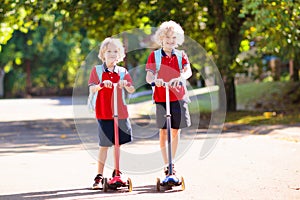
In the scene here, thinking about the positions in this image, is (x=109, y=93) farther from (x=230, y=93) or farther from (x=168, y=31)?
(x=230, y=93)

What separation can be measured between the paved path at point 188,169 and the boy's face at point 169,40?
1541mm

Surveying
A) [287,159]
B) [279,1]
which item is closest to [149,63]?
[287,159]

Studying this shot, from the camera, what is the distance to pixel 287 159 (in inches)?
372

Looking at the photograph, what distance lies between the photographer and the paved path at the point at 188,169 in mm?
6918

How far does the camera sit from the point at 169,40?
7.32m

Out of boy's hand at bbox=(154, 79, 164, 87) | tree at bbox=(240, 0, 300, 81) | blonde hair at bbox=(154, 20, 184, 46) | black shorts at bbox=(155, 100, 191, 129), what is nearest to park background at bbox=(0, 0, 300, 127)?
tree at bbox=(240, 0, 300, 81)

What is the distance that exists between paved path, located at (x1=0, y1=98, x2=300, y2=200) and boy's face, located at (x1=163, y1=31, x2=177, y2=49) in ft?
5.05

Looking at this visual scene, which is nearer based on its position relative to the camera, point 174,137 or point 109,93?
point 109,93

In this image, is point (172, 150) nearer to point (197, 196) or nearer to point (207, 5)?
point (197, 196)

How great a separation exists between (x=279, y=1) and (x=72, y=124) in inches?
265

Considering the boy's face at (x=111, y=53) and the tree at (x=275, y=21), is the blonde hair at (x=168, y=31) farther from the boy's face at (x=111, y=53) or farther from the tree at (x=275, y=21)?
the tree at (x=275, y=21)

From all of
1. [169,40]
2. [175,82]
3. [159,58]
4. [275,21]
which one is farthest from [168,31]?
[275,21]

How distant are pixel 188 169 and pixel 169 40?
82.5 inches

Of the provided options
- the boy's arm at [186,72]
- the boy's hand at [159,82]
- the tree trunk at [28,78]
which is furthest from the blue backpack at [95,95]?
the tree trunk at [28,78]
